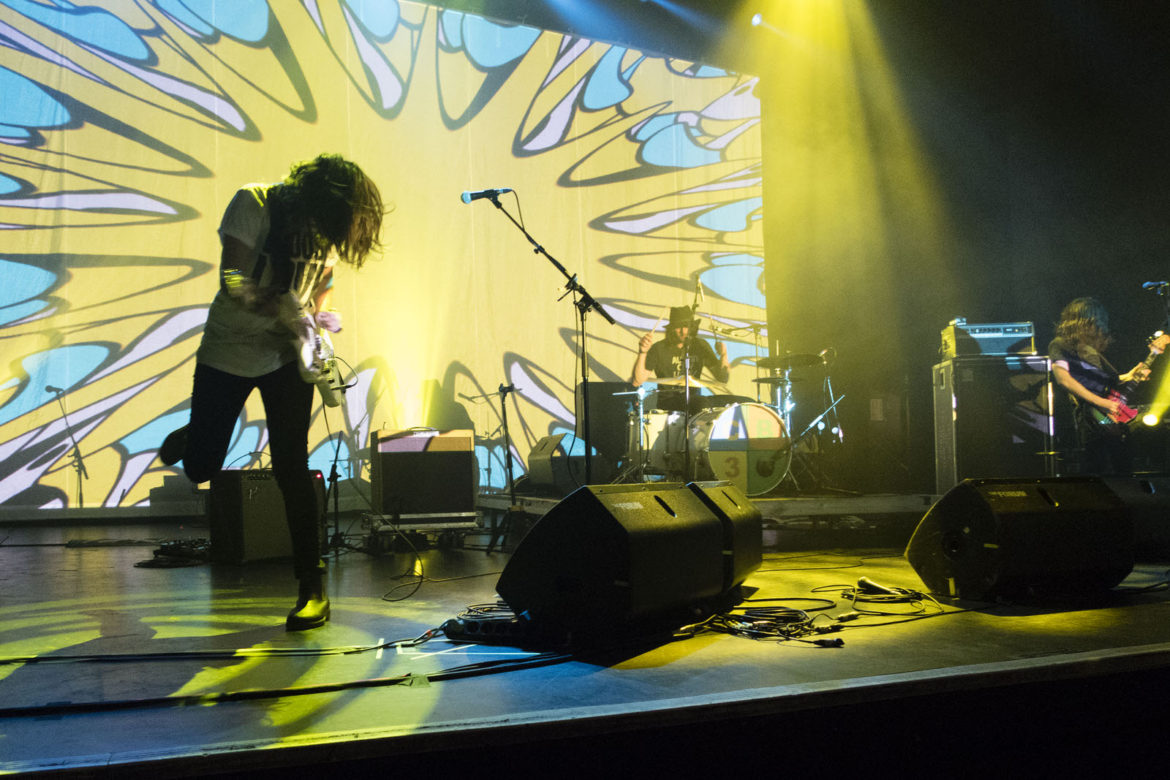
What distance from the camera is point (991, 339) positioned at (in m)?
5.09

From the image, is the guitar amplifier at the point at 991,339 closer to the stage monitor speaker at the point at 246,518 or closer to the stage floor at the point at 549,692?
the stage floor at the point at 549,692

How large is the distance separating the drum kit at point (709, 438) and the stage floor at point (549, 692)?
78.1 inches

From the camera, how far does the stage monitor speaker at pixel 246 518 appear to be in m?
3.97

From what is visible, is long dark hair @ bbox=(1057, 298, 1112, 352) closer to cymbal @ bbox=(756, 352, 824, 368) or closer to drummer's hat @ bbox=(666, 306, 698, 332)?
cymbal @ bbox=(756, 352, 824, 368)

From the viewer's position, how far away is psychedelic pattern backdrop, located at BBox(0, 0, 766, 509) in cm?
610

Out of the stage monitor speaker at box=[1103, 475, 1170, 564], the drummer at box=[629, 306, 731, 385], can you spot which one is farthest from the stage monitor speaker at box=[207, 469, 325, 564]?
the stage monitor speaker at box=[1103, 475, 1170, 564]

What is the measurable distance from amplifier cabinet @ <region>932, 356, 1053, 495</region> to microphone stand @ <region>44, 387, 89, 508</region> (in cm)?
629

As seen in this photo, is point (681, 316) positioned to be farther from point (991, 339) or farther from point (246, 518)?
point (246, 518)

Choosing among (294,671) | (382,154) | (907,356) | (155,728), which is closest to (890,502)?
(907,356)

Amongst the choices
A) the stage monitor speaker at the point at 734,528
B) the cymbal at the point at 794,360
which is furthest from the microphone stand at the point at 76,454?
the stage monitor speaker at the point at 734,528

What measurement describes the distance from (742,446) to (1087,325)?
2.37m

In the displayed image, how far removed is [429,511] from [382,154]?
3.47 meters

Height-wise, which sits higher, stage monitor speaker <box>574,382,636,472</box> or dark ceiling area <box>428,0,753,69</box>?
dark ceiling area <box>428,0,753,69</box>

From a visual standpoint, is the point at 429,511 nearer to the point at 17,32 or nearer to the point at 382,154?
the point at 382,154
